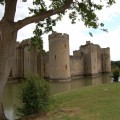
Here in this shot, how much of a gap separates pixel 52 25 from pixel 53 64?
21.9 m

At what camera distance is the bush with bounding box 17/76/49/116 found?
7949 mm

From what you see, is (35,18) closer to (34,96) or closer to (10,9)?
(10,9)

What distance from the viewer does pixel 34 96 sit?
7.93 m

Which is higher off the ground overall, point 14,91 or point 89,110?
point 89,110

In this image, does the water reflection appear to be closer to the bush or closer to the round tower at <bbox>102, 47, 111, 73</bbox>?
the bush

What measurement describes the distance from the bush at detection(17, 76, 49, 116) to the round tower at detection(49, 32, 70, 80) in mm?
21140

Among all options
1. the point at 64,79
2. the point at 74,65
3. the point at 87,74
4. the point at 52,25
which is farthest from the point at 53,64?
the point at 52,25

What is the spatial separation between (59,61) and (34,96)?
71.8 ft

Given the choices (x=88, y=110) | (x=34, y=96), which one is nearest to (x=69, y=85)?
(x=34, y=96)

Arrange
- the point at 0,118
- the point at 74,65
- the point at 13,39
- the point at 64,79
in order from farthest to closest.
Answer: the point at 74,65 < the point at 64,79 < the point at 0,118 < the point at 13,39

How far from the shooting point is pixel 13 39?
688 centimetres

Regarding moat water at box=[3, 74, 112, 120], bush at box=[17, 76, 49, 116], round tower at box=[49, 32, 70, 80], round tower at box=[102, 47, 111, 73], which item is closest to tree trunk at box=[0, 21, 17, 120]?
bush at box=[17, 76, 49, 116]

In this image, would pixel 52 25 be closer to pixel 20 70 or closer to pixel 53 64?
pixel 53 64

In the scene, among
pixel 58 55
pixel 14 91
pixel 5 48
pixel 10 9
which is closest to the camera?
pixel 5 48
